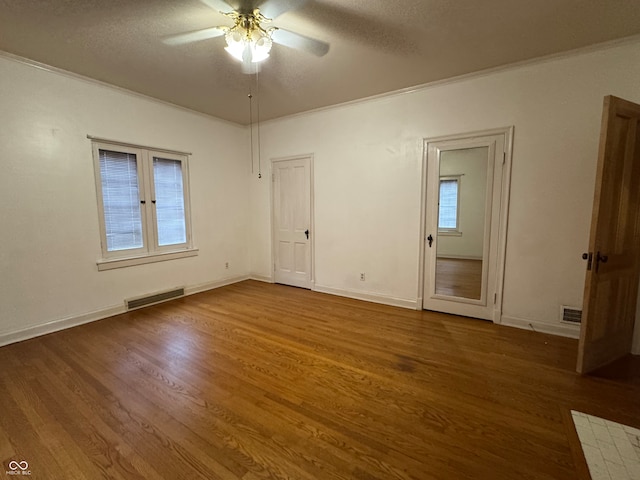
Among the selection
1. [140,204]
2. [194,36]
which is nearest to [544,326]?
[194,36]

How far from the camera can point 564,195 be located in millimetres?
2779

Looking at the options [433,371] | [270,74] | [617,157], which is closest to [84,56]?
[270,74]

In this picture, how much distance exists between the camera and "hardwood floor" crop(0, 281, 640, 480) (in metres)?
1.47

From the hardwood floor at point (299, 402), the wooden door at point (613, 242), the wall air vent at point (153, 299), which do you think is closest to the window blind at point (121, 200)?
the wall air vent at point (153, 299)

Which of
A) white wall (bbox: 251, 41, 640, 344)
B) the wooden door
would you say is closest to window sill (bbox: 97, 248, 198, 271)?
white wall (bbox: 251, 41, 640, 344)

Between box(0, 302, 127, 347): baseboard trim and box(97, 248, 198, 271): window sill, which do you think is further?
box(97, 248, 198, 271): window sill

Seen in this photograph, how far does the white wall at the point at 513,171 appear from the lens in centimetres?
268

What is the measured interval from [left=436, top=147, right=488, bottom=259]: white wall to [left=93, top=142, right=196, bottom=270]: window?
375 cm

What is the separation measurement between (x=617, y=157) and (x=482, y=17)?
154 cm

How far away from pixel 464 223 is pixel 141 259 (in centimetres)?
429

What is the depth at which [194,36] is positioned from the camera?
2.31 metres

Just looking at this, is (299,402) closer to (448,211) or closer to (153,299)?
(448,211)

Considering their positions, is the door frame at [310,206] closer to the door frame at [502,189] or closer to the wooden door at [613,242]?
the door frame at [502,189]

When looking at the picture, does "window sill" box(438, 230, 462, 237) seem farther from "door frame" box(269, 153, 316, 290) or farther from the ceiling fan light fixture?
the ceiling fan light fixture
